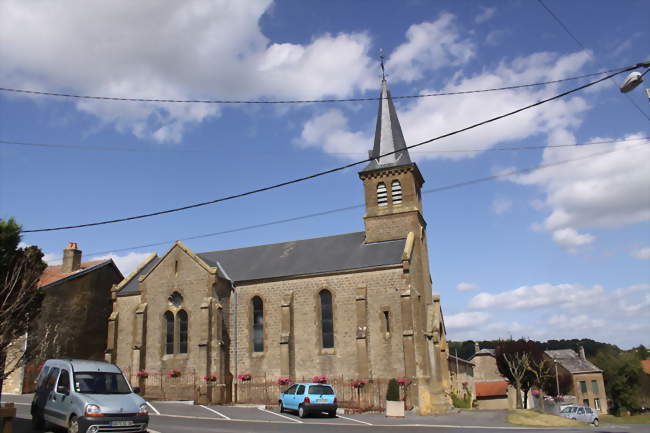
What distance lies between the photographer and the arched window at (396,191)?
34.9 m

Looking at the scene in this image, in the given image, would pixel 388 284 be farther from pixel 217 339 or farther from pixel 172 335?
pixel 172 335

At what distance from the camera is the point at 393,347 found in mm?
29172

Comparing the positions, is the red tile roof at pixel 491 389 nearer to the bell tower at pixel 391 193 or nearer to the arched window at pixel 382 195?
the bell tower at pixel 391 193

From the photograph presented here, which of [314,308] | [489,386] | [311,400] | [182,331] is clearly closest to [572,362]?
[489,386]

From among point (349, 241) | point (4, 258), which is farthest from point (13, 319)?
point (349, 241)

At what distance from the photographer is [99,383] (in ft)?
47.3

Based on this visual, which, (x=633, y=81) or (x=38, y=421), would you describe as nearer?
(x=633, y=81)

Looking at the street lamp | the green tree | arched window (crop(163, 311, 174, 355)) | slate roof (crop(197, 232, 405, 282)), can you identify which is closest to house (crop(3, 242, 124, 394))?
arched window (crop(163, 311, 174, 355))

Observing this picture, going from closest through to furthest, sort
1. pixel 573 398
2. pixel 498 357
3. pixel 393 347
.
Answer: pixel 393 347
pixel 498 357
pixel 573 398

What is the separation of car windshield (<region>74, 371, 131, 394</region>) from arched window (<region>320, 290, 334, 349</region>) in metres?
17.4

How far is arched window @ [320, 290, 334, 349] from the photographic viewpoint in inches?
1232

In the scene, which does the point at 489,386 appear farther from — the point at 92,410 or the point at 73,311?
the point at 92,410

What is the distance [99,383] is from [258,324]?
19148mm

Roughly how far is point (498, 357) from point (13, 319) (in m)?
42.8
